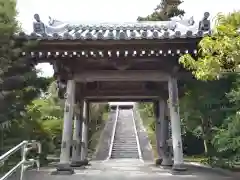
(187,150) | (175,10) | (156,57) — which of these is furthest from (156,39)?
(175,10)

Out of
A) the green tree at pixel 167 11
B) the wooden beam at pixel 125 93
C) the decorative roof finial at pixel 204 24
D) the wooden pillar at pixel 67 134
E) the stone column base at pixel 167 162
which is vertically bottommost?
the stone column base at pixel 167 162

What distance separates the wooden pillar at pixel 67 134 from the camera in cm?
966

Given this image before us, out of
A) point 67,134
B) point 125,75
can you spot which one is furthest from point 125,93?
point 67,134

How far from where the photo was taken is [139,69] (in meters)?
10.4

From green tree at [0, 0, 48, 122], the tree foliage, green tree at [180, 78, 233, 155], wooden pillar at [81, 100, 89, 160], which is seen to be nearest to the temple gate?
green tree at [0, 0, 48, 122]

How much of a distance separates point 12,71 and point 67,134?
2183 mm

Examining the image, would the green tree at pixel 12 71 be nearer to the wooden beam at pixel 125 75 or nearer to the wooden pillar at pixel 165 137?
the wooden beam at pixel 125 75

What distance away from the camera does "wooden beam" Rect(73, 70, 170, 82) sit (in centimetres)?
1026

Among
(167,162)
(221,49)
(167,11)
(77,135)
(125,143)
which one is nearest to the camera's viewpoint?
(221,49)

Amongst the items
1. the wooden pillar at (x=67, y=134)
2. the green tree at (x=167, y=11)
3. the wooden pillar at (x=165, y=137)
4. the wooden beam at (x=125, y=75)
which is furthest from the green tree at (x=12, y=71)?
the green tree at (x=167, y=11)

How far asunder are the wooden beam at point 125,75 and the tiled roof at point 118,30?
3.37 ft

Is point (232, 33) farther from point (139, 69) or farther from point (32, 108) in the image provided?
point (32, 108)

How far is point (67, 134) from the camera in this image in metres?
9.88

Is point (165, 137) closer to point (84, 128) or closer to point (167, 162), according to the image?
point (167, 162)
